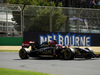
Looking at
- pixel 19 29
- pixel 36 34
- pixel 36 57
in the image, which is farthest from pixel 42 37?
pixel 36 57

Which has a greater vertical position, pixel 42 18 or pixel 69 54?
pixel 42 18

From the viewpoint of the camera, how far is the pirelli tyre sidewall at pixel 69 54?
16594mm

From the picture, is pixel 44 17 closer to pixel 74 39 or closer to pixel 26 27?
pixel 26 27

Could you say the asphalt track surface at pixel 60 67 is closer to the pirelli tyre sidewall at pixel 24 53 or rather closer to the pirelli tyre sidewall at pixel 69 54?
the pirelli tyre sidewall at pixel 69 54

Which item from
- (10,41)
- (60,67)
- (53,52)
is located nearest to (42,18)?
(10,41)

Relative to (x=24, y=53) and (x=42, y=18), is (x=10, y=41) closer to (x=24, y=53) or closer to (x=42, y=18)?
(x=42, y=18)

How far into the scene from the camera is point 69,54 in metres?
16.8

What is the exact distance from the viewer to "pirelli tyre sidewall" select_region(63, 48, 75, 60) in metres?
16.6

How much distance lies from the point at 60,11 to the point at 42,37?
4.81 meters

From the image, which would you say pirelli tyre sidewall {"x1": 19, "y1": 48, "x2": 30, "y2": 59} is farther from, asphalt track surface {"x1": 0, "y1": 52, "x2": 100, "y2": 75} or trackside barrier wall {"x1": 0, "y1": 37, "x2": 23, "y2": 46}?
trackside barrier wall {"x1": 0, "y1": 37, "x2": 23, "y2": 46}

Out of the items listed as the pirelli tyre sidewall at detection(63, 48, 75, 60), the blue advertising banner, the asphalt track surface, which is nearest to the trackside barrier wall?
the blue advertising banner

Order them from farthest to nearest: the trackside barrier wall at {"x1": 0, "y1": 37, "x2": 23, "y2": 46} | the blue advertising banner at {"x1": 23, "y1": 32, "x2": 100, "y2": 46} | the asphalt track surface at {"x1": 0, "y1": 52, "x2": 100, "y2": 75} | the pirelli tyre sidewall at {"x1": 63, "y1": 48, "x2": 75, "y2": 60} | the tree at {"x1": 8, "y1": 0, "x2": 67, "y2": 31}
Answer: the trackside barrier wall at {"x1": 0, "y1": 37, "x2": 23, "y2": 46} < the tree at {"x1": 8, "y1": 0, "x2": 67, "y2": 31} < the blue advertising banner at {"x1": 23, "y1": 32, "x2": 100, "y2": 46} < the pirelli tyre sidewall at {"x1": 63, "y1": 48, "x2": 75, "y2": 60} < the asphalt track surface at {"x1": 0, "y1": 52, "x2": 100, "y2": 75}

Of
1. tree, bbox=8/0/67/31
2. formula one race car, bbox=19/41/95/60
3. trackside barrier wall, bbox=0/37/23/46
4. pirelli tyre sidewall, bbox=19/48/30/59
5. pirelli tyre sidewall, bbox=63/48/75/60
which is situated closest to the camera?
pirelli tyre sidewall, bbox=63/48/75/60

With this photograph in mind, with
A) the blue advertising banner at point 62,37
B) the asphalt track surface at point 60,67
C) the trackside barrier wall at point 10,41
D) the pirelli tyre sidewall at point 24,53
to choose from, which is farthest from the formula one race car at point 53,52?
the trackside barrier wall at point 10,41
